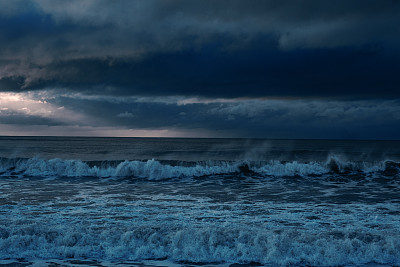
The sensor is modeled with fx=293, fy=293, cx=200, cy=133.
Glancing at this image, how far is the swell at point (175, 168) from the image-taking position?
73.5 ft

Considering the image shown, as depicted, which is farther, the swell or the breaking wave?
the swell

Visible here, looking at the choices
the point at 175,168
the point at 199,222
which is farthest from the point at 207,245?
the point at 175,168

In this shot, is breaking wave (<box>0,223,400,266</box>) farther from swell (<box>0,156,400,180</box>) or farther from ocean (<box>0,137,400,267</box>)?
swell (<box>0,156,400,180</box>)

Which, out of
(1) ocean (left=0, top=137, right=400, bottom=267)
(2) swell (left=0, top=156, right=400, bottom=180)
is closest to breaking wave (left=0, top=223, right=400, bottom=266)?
(1) ocean (left=0, top=137, right=400, bottom=267)

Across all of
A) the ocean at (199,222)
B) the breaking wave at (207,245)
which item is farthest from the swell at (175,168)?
the breaking wave at (207,245)

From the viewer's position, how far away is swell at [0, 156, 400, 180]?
73.5ft

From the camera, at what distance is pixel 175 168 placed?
22.8 m

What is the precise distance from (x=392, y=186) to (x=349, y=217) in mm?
9896

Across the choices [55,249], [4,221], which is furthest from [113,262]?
[4,221]

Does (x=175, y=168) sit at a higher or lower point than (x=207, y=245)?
higher

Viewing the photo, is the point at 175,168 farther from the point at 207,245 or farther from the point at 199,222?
the point at 207,245

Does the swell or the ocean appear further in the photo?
the swell

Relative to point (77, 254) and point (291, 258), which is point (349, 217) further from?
point (77, 254)

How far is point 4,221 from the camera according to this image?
9414mm
